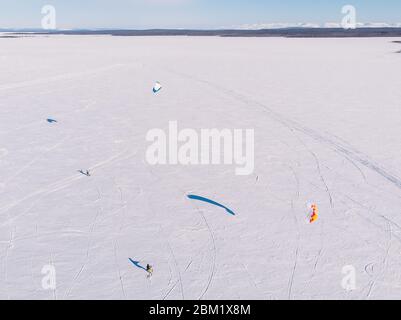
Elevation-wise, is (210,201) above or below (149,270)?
above

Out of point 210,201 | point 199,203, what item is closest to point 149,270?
point 199,203

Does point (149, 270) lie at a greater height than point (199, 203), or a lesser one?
lesser

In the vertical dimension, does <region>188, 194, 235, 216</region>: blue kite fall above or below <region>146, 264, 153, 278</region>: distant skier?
above

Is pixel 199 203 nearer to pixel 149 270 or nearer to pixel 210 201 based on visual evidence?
pixel 210 201

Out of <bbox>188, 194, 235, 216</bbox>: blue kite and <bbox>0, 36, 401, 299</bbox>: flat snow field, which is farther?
<bbox>188, 194, 235, 216</bbox>: blue kite

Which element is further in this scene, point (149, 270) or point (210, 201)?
point (210, 201)

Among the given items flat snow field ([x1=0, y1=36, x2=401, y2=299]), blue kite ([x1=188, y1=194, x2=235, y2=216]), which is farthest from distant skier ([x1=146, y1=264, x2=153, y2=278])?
blue kite ([x1=188, y1=194, x2=235, y2=216])

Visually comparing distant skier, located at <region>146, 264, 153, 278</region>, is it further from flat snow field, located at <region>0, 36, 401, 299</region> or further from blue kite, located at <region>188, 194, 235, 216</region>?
blue kite, located at <region>188, 194, 235, 216</region>

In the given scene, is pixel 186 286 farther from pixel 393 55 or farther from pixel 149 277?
pixel 393 55
